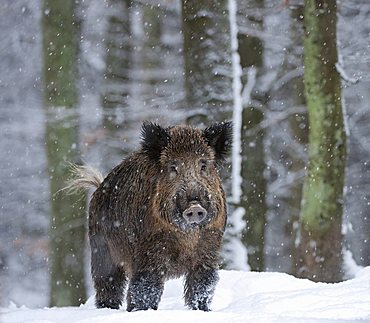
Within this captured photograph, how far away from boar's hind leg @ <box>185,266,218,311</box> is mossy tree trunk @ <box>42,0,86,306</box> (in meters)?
5.91

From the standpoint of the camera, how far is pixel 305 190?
13.2 m

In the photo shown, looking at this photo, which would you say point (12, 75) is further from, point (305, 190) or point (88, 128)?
point (305, 190)

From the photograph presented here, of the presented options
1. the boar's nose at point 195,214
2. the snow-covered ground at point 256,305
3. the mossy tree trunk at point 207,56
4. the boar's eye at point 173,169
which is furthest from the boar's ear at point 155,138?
the mossy tree trunk at point 207,56

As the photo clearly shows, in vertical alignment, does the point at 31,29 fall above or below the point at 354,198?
above

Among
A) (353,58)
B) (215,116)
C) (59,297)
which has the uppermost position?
(353,58)

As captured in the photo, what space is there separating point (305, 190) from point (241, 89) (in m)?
1.56

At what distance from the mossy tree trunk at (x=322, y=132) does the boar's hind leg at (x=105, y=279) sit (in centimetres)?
397

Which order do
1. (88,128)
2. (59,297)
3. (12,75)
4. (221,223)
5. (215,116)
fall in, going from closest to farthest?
(221,223)
(215,116)
(59,297)
(88,128)
(12,75)

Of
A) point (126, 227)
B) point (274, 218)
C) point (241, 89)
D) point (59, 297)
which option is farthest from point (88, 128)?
point (126, 227)

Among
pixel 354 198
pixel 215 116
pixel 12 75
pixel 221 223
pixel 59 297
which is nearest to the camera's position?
pixel 221 223

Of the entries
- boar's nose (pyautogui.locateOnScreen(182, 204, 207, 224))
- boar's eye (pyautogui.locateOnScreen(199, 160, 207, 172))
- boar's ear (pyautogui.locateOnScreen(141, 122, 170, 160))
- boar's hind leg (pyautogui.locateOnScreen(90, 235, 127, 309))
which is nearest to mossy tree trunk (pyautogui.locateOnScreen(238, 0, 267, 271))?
boar's hind leg (pyautogui.locateOnScreen(90, 235, 127, 309))

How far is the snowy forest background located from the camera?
1285 centimetres

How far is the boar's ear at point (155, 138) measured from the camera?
8711mm

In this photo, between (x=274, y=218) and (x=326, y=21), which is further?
(x=274, y=218)
